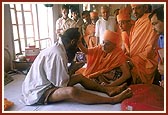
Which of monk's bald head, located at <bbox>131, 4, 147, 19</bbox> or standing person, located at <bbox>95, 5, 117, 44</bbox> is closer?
monk's bald head, located at <bbox>131, 4, 147, 19</bbox>

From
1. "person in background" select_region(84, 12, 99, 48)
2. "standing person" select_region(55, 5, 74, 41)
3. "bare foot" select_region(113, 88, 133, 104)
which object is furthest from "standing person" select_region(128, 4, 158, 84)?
"standing person" select_region(55, 5, 74, 41)

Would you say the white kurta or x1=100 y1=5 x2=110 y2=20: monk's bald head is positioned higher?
x1=100 y1=5 x2=110 y2=20: monk's bald head

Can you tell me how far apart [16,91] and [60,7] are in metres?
0.55

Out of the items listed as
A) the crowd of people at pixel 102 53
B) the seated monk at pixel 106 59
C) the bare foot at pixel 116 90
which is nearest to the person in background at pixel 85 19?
the crowd of people at pixel 102 53

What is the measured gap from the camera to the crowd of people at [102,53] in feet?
4.25

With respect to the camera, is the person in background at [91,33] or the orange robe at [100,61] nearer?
the person in background at [91,33]

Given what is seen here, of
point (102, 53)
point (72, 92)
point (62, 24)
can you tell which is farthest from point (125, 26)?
point (72, 92)

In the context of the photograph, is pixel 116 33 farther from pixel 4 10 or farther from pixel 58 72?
pixel 4 10

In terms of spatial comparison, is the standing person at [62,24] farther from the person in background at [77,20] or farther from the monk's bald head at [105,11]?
the monk's bald head at [105,11]

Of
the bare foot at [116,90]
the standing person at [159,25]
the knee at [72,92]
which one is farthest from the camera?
the bare foot at [116,90]

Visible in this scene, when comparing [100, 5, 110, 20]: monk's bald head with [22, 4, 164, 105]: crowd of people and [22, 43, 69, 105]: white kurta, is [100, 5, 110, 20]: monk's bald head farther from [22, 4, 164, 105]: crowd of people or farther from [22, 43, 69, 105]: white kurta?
[22, 43, 69, 105]: white kurta

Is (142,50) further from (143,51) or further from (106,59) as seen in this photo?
(106,59)

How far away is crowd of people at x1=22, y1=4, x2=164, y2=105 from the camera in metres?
1.29

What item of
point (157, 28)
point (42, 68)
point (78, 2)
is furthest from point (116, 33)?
point (42, 68)
